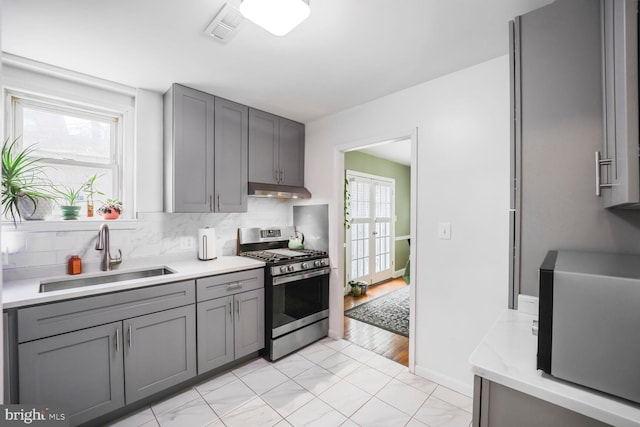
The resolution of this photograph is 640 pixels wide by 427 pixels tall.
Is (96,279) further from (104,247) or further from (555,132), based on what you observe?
(555,132)

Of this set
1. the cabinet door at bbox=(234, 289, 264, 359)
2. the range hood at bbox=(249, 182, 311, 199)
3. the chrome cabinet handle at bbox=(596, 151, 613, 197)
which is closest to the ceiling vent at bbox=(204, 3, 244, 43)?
the range hood at bbox=(249, 182, 311, 199)

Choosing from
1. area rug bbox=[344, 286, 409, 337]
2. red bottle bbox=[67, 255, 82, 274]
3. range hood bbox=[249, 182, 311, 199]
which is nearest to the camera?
red bottle bbox=[67, 255, 82, 274]

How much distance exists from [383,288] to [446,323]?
9.23 feet

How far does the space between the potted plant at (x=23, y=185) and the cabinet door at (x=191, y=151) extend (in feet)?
2.82

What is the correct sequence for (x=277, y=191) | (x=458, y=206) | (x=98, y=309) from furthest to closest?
1. (x=277, y=191)
2. (x=458, y=206)
3. (x=98, y=309)

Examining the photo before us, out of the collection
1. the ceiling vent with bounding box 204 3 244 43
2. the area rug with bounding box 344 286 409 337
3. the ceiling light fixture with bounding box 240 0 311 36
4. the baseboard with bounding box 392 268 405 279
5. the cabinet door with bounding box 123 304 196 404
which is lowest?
the area rug with bounding box 344 286 409 337

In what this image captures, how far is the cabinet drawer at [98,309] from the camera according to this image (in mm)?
1530

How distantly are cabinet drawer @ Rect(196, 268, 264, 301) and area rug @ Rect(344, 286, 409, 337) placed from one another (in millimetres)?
1664

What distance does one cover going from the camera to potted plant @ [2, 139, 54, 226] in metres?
1.90

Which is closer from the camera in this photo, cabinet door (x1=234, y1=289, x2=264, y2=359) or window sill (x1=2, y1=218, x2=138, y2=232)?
window sill (x1=2, y1=218, x2=138, y2=232)

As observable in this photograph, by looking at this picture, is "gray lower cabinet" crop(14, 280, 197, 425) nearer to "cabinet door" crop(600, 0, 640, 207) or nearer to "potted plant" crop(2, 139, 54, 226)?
"potted plant" crop(2, 139, 54, 226)

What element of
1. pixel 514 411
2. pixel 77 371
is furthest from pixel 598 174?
pixel 77 371

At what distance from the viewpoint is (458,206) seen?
7.04 feet

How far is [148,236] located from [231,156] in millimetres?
1056
